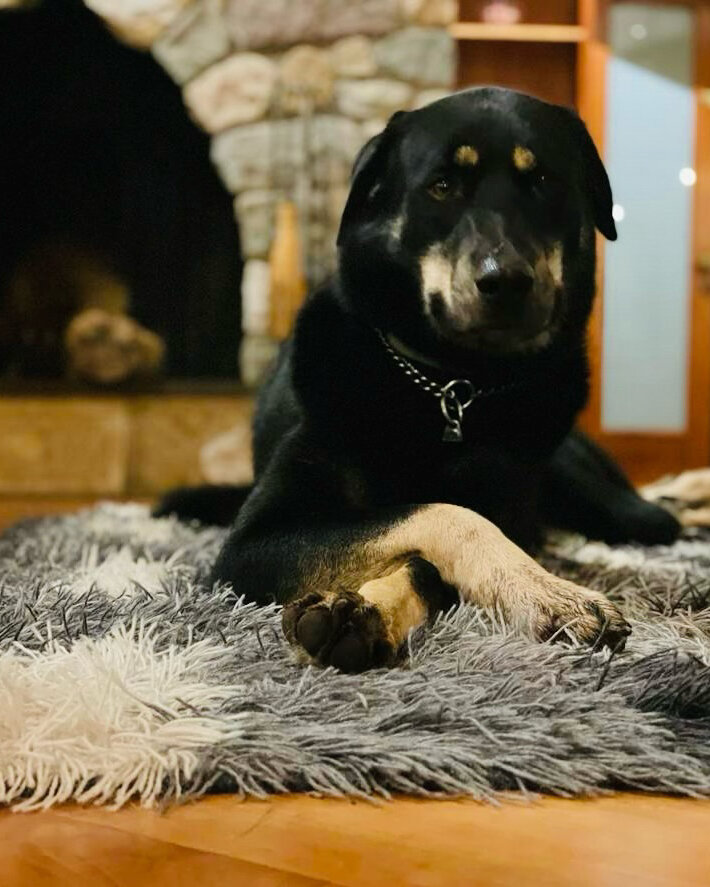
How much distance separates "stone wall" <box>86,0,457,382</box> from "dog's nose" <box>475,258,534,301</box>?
7.15ft

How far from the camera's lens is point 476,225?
1031mm

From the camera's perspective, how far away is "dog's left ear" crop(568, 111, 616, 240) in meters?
1.19

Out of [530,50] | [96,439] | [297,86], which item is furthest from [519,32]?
[96,439]

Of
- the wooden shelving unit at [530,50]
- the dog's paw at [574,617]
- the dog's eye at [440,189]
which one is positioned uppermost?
the wooden shelving unit at [530,50]

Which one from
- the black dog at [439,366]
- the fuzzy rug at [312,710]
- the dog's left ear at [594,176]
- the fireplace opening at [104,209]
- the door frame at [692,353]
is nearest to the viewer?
the fuzzy rug at [312,710]

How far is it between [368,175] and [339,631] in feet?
2.12

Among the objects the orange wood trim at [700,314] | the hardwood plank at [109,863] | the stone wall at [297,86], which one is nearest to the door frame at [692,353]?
the orange wood trim at [700,314]

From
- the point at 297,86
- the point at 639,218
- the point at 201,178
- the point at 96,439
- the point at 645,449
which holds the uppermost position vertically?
the point at 297,86

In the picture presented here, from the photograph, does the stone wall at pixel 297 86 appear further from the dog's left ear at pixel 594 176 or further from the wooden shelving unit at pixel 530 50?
the dog's left ear at pixel 594 176

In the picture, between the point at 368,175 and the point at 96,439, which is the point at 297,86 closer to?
the point at 96,439

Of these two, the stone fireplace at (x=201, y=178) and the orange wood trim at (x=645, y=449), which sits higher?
the stone fireplace at (x=201, y=178)

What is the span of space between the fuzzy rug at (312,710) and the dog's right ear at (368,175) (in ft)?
1.72

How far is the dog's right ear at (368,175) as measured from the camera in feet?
3.83

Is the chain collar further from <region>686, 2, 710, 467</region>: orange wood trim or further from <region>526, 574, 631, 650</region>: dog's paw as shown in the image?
<region>686, 2, 710, 467</region>: orange wood trim
